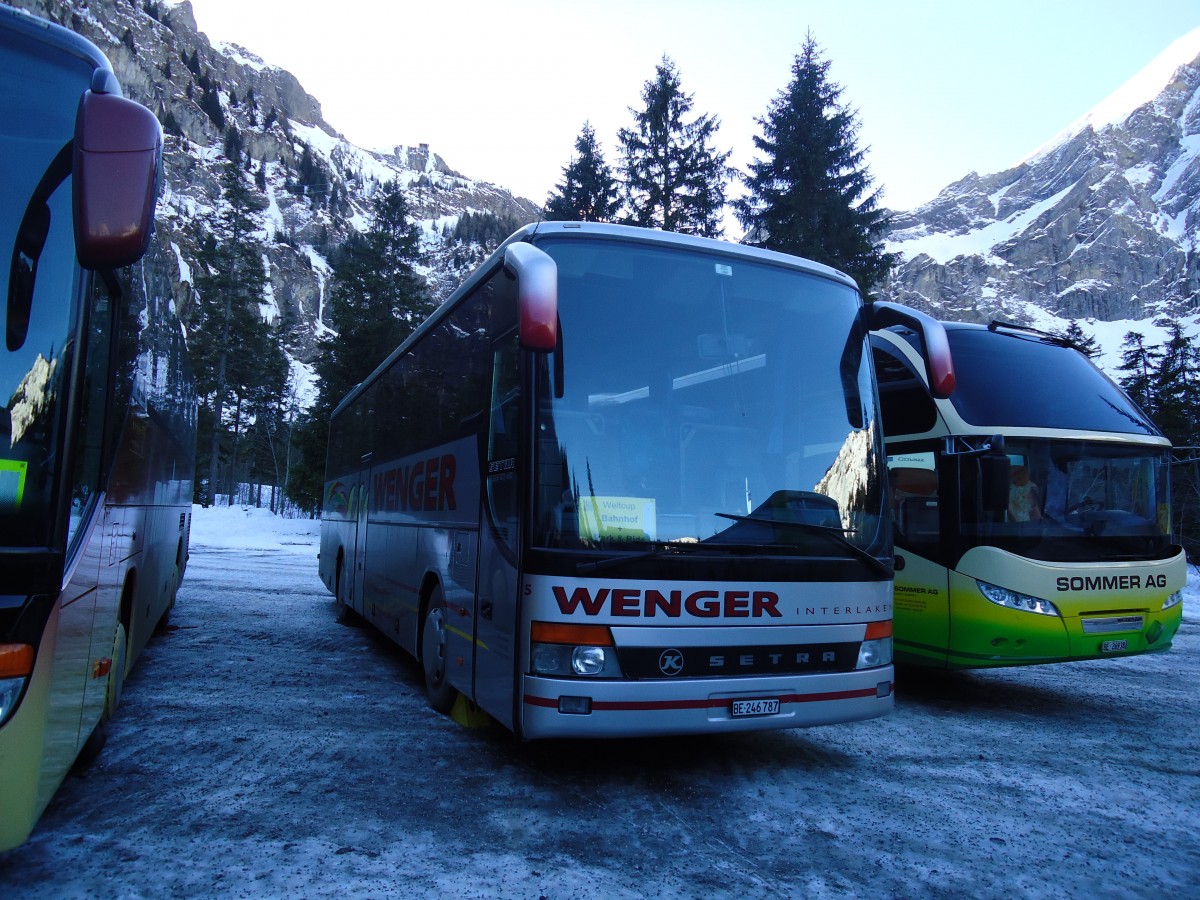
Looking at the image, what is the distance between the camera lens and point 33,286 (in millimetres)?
2859

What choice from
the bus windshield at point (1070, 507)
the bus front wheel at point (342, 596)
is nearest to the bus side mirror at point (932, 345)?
the bus windshield at point (1070, 507)

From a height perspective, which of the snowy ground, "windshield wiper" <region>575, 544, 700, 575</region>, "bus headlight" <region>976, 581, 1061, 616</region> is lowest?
the snowy ground

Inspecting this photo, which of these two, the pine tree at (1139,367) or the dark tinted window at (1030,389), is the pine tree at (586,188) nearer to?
the dark tinted window at (1030,389)

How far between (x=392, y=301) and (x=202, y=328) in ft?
56.1

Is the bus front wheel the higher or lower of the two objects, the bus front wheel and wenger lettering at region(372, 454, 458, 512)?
the lower

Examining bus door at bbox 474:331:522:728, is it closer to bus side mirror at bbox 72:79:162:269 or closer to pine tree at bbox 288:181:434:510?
bus side mirror at bbox 72:79:162:269

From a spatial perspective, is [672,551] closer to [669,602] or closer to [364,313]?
[669,602]

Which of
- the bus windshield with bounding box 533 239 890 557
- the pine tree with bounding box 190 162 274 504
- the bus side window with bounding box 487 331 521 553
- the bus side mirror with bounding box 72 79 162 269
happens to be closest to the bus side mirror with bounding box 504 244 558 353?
the bus windshield with bounding box 533 239 890 557

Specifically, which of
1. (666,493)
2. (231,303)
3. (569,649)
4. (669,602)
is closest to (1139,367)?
(231,303)

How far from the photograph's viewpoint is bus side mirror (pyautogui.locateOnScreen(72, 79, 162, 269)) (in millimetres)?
2650

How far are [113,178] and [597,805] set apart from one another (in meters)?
3.48

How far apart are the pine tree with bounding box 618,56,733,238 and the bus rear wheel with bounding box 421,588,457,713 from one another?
28.9m

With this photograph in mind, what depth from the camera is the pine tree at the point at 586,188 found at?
34.4 metres

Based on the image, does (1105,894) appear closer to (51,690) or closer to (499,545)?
(499,545)
